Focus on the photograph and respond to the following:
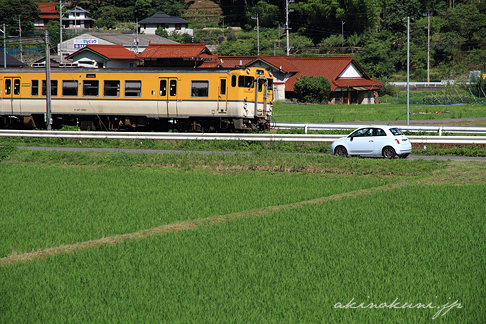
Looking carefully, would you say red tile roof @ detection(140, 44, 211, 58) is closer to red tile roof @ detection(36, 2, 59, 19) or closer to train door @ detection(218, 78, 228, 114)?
train door @ detection(218, 78, 228, 114)

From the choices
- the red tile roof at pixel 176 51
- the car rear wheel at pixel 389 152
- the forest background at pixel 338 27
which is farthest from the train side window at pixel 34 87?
the forest background at pixel 338 27

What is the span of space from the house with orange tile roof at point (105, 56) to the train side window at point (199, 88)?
1503 inches

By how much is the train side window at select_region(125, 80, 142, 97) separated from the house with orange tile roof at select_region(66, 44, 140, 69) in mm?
36592

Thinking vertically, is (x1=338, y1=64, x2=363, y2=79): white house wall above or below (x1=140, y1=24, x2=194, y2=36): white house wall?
below

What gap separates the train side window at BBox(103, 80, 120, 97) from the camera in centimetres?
2702

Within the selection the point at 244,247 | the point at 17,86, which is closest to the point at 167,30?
the point at 17,86

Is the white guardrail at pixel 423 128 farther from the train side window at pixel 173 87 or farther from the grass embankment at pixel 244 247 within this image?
the grass embankment at pixel 244 247

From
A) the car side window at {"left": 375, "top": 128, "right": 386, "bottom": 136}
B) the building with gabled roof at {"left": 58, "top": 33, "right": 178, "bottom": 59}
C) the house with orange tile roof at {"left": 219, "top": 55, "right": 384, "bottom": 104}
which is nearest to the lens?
the car side window at {"left": 375, "top": 128, "right": 386, "bottom": 136}

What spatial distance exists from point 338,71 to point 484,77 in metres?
17.6

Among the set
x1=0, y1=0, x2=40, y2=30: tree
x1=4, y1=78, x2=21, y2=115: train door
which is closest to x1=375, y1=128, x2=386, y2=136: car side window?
x1=4, y1=78, x2=21, y2=115: train door

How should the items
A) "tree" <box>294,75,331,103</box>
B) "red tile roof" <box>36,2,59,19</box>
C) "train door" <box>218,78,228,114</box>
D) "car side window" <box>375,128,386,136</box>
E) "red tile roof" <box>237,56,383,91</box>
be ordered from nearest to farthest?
"car side window" <box>375,128,386,136</box> → "train door" <box>218,78,228,114</box> → "tree" <box>294,75,331,103</box> → "red tile roof" <box>237,56,383,91</box> → "red tile roof" <box>36,2,59,19</box>

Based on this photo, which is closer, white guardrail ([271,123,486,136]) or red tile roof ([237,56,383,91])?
white guardrail ([271,123,486,136])

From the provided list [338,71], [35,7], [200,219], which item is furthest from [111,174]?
[35,7]

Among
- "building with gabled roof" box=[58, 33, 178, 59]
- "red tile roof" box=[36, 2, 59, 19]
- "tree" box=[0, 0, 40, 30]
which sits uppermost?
"red tile roof" box=[36, 2, 59, 19]
